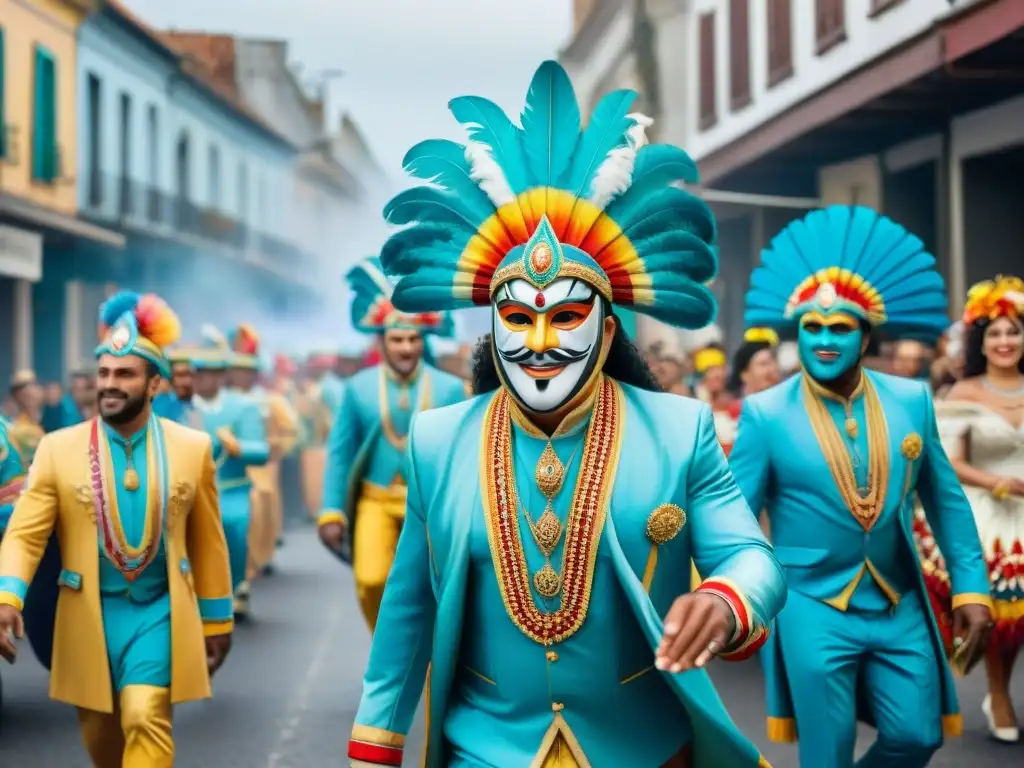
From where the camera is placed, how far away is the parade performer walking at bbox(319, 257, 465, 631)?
34.8 feet

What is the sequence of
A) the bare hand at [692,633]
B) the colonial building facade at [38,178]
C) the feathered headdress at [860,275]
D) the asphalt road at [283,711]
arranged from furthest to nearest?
the colonial building facade at [38,178] < the asphalt road at [283,711] < the feathered headdress at [860,275] < the bare hand at [692,633]

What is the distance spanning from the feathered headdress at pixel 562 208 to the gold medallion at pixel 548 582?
0.70 meters

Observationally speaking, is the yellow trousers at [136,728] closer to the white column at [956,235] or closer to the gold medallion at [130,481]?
the gold medallion at [130,481]

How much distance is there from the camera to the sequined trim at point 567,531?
4.61 metres

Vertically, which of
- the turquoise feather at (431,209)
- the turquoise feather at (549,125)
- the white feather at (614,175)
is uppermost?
the turquoise feather at (549,125)

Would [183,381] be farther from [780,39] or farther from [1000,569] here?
[780,39]

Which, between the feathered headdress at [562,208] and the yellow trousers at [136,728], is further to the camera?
the yellow trousers at [136,728]

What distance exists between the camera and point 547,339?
468 centimetres

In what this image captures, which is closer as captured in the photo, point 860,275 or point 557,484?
point 557,484

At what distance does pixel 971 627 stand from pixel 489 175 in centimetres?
284

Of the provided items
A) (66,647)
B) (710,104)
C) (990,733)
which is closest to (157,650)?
(66,647)

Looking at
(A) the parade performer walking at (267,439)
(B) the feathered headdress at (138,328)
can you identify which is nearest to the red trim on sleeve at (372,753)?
(B) the feathered headdress at (138,328)

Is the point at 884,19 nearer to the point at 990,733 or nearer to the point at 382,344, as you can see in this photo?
the point at 382,344

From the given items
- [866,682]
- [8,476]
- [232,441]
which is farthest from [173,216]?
[866,682]
